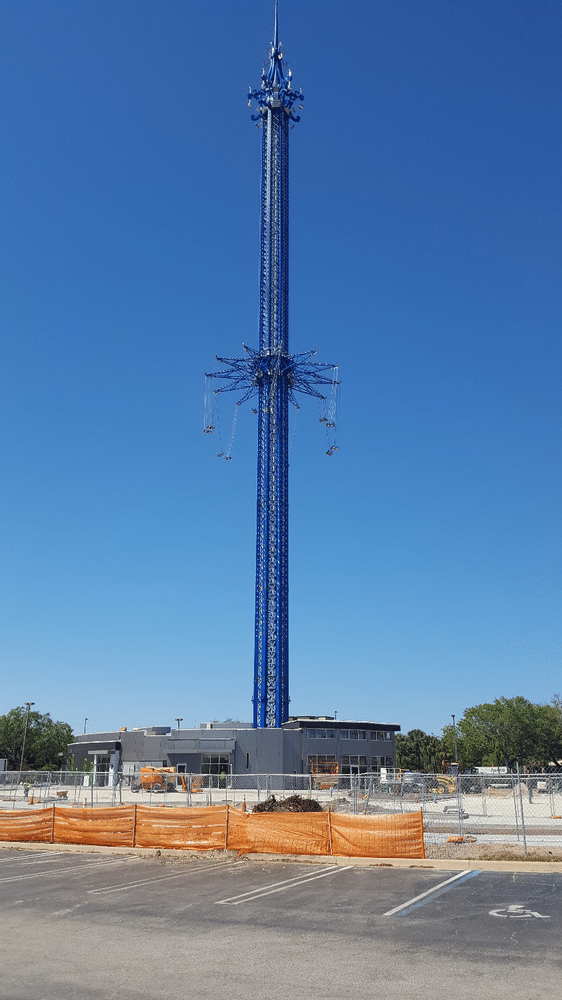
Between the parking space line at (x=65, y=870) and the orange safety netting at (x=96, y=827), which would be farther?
the orange safety netting at (x=96, y=827)

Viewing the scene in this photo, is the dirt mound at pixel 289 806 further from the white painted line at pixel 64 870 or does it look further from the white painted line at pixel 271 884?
the white painted line at pixel 271 884

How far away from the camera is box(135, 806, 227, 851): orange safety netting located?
77.6 feet

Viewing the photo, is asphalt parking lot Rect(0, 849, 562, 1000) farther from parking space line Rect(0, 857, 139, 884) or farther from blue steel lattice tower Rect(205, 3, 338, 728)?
blue steel lattice tower Rect(205, 3, 338, 728)

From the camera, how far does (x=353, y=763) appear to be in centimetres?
7538

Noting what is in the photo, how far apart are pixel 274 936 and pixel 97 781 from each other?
60546 millimetres

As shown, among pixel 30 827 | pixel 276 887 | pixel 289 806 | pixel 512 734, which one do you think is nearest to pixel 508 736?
pixel 512 734

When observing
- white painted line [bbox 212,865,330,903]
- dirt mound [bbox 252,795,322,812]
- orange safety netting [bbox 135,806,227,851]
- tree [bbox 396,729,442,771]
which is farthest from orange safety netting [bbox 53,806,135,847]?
tree [bbox 396,729,442,771]

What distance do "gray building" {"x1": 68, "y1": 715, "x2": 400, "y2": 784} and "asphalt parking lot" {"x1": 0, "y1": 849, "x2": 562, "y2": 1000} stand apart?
169 feet

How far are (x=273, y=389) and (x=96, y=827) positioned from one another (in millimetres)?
58449

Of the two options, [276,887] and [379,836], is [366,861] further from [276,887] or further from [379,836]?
[276,887]

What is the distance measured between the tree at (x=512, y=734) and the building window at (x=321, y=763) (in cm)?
4088

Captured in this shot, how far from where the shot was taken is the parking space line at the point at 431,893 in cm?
1504

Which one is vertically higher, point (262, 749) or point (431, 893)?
point (262, 749)

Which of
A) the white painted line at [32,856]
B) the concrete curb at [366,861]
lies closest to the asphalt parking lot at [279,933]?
the concrete curb at [366,861]
